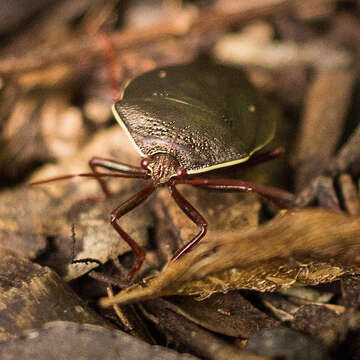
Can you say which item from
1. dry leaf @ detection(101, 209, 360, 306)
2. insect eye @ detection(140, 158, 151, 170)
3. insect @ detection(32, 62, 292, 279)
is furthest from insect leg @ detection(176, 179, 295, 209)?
dry leaf @ detection(101, 209, 360, 306)

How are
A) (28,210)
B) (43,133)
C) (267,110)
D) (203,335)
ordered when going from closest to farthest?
(203,335) → (28,210) → (267,110) → (43,133)

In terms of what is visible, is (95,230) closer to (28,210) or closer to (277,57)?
(28,210)

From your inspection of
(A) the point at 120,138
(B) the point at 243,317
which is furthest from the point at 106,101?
(B) the point at 243,317

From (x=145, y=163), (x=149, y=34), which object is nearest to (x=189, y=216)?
(x=145, y=163)

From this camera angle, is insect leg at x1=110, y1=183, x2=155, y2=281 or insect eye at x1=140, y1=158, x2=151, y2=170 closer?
insect leg at x1=110, y1=183, x2=155, y2=281

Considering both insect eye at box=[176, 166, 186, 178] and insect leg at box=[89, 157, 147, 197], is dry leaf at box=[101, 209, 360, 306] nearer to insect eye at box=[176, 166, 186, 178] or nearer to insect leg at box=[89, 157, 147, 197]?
insect eye at box=[176, 166, 186, 178]

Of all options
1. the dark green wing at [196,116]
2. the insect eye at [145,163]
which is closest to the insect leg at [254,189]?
the dark green wing at [196,116]

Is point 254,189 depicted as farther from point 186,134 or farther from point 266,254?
point 266,254
